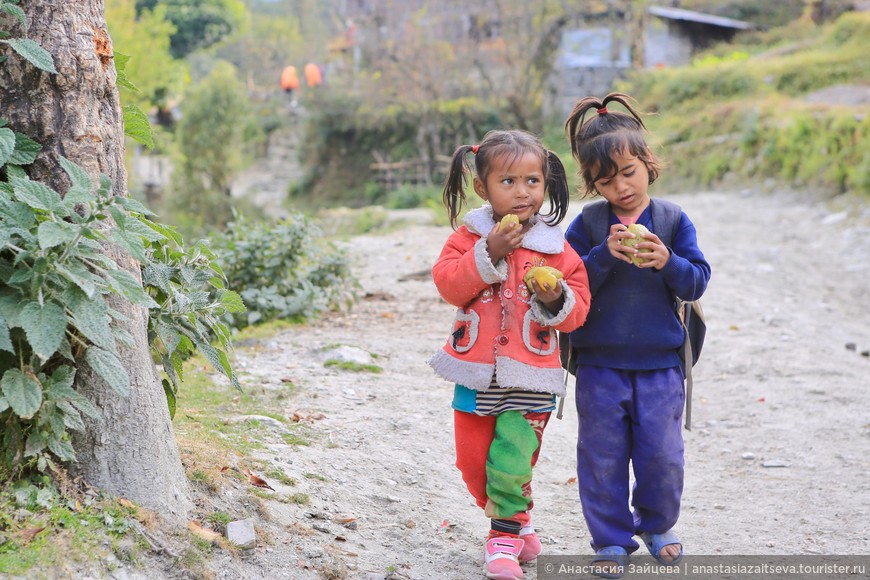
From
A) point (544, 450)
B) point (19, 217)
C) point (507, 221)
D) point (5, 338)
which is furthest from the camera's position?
point (544, 450)

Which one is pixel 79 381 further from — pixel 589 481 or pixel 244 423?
pixel 589 481

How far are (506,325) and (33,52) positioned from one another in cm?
154

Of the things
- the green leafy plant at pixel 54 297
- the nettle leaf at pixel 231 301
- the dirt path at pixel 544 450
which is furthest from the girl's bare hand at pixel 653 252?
the green leafy plant at pixel 54 297

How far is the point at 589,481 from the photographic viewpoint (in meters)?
2.87

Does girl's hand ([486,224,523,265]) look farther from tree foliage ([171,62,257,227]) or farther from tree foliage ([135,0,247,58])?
tree foliage ([135,0,247,58])

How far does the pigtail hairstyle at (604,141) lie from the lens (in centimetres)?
279

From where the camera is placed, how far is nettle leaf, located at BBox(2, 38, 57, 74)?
222 centimetres

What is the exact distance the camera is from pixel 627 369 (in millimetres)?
2844

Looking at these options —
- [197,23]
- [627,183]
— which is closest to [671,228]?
[627,183]

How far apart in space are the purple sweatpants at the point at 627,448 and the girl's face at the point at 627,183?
55 cm

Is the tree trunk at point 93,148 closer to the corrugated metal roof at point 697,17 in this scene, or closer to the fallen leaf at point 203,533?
the fallen leaf at point 203,533

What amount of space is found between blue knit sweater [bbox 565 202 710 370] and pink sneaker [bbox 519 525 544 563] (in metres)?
0.61

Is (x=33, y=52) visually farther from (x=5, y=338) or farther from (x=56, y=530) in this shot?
(x=56, y=530)

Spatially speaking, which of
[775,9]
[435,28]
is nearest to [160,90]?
[435,28]
